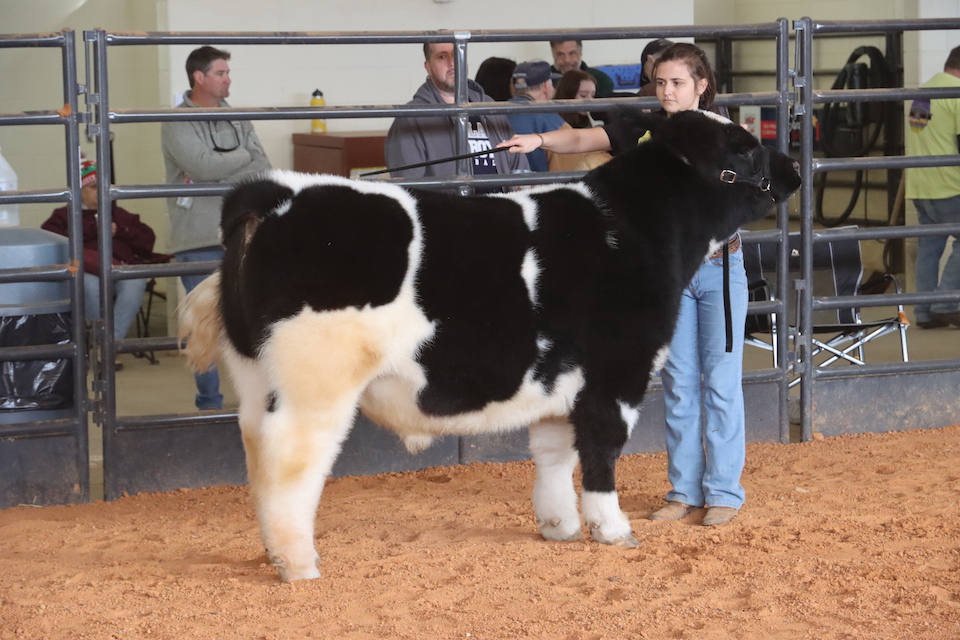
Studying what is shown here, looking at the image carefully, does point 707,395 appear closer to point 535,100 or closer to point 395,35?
point 395,35

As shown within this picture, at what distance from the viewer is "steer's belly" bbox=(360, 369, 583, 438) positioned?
3620mm

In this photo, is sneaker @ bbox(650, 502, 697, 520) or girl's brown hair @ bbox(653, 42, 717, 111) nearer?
girl's brown hair @ bbox(653, 42, 717, 111)

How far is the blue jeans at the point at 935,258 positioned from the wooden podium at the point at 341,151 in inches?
179

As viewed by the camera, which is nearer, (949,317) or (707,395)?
(707,395)

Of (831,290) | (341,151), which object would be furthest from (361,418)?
(341,151)

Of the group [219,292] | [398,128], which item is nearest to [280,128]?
[398,128]

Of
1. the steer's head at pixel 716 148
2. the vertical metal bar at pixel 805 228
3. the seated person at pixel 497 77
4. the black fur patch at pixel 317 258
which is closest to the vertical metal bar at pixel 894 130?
the seated person at pixel 497 77

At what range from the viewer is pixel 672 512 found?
14.6 ft

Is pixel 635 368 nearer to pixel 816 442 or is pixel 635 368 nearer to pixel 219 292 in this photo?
pixel 219 292

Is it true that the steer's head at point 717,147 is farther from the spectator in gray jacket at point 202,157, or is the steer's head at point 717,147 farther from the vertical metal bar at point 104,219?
the spectator in gray jacket at point 202,157

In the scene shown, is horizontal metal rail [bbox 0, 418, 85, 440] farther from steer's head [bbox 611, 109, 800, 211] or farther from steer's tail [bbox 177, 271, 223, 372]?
steer's head [bbox 611, 109, 800, 211]

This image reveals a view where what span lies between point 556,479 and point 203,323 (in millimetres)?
1412

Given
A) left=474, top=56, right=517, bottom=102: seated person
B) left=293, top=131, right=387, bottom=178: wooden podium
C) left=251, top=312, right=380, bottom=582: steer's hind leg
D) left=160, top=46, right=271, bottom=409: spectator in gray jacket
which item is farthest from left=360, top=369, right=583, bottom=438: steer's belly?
left=293, top=131, right=387, bottom=178: wooden podium

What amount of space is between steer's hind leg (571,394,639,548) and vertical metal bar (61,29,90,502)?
238 centimetres
